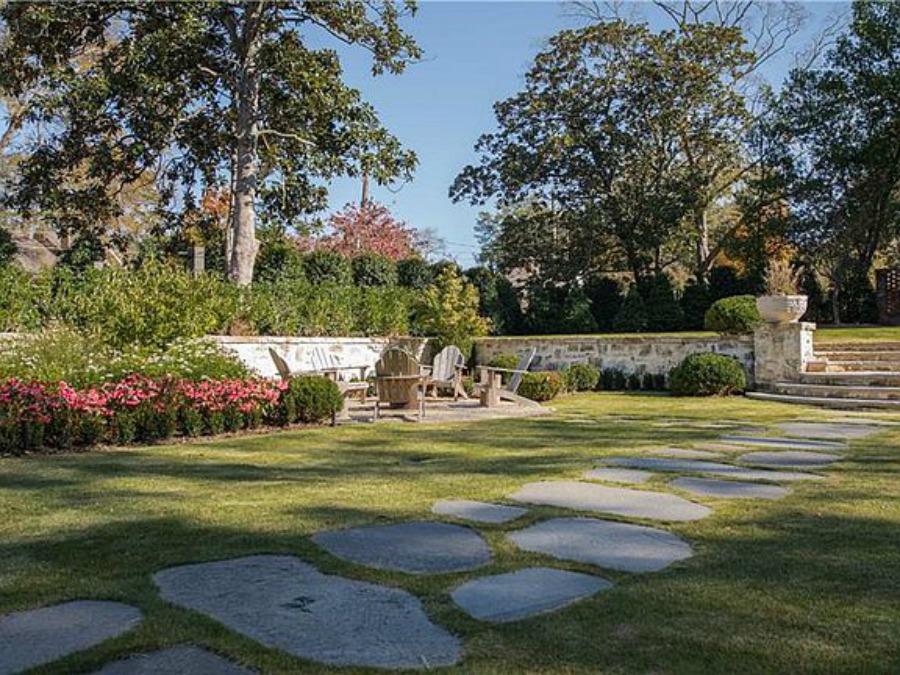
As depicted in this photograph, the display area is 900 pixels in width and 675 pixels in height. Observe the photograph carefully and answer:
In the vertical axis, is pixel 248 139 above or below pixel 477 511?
above

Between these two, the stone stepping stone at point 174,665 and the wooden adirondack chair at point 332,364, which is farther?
the wooden adirondack chair at point 332,364

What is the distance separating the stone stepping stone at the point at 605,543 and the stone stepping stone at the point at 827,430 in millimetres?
4315

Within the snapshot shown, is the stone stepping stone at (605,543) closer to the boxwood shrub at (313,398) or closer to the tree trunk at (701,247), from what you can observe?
the boxwood shrub at (313,398)

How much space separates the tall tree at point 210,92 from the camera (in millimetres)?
13734

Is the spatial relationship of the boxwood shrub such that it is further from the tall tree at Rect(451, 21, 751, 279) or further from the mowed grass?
the tall tree at Rect(451, 21, 751, 279)

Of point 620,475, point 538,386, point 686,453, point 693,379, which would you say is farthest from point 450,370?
point 620,475

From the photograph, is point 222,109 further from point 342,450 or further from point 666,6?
point 666,6

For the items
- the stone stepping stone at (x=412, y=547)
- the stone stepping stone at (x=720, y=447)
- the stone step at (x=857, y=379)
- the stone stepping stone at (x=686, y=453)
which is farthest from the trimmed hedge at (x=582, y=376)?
the stone stepping stone at (x=412, y=547)

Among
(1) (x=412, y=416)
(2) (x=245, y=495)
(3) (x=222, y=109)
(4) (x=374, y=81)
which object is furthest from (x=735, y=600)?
(3) (x=222, y=109)

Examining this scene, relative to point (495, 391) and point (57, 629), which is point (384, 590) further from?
point (495, 391)

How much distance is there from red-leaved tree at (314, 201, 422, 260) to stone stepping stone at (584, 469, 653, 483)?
1089 inches

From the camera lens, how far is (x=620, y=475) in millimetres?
4898

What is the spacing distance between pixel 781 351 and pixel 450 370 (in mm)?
5669

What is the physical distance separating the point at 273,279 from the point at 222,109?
4.18 meters
